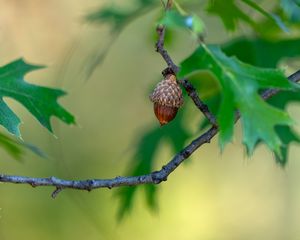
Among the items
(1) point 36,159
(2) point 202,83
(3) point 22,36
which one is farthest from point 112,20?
(3) point 22,36

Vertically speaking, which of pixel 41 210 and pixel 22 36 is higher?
pixel 22 36

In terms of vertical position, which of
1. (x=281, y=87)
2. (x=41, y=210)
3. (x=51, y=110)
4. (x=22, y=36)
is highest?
(x=22, y=36)

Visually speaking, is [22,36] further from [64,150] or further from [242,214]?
[242,214]

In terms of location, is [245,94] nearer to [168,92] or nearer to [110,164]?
[168,92]

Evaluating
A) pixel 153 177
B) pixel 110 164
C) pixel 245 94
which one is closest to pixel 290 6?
pixel 245 94

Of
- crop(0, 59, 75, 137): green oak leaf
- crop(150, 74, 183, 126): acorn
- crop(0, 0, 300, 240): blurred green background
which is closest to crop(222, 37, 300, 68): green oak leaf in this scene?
crop(0, 59, 75, 137): green oak leaf

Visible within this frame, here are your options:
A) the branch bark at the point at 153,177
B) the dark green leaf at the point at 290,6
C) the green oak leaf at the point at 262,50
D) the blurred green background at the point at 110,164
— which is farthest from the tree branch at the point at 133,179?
the blurred green background at the point at 110,164
